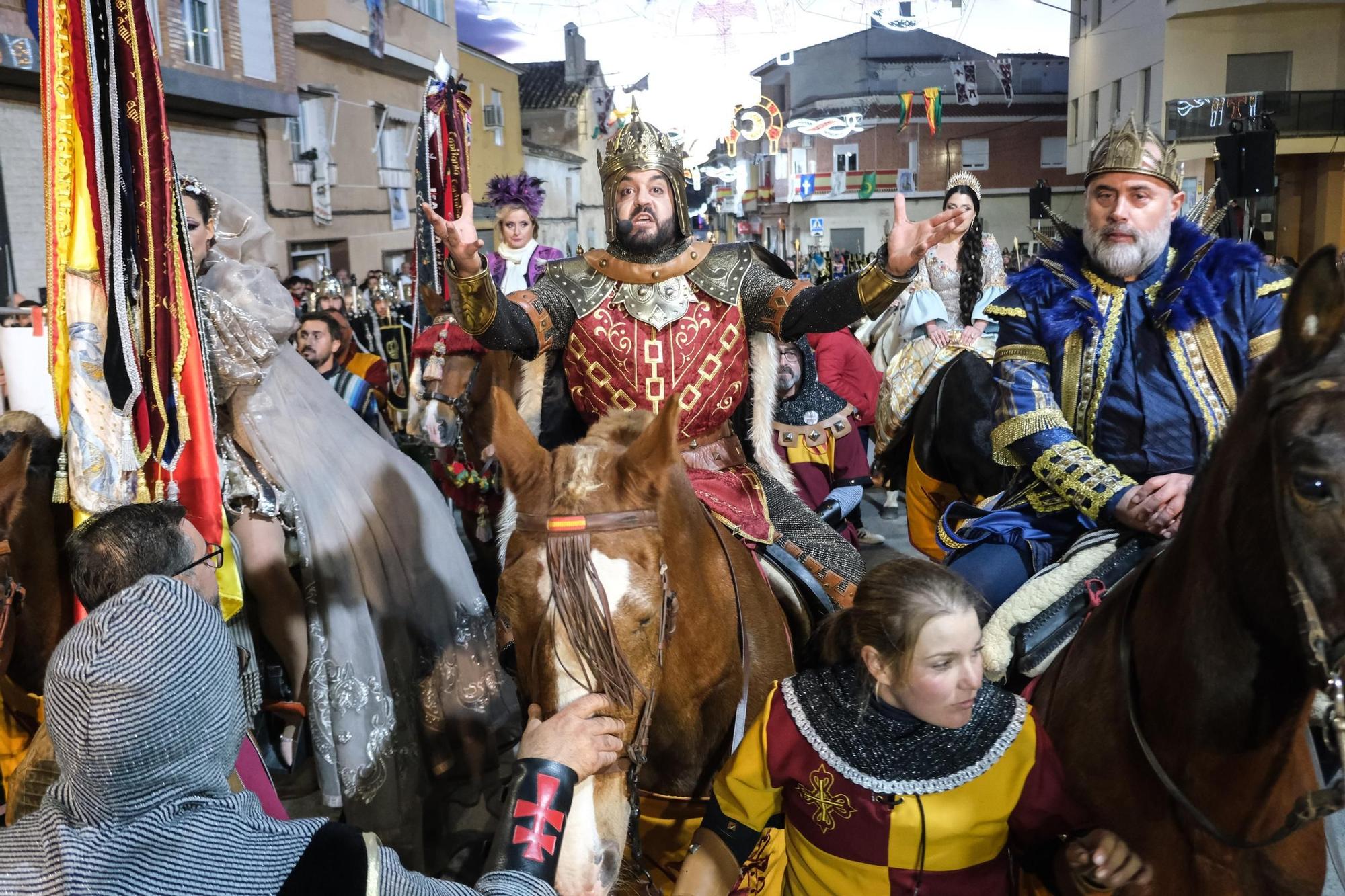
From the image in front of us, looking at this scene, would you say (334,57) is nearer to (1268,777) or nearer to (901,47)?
(1268,777)

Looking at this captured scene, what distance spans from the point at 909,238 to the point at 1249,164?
28.3 feet

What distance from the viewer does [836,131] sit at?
34.1 meters

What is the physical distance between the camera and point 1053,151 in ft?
115

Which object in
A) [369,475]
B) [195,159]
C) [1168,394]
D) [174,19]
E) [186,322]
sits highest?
[174,19]

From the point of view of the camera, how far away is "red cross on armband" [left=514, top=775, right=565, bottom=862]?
5.42ft

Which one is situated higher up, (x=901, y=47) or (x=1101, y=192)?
(x=901, y=47)

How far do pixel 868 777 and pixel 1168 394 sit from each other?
156 centimetres

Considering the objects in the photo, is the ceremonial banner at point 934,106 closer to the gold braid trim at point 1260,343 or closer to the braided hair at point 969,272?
the braided hair at point 969,272

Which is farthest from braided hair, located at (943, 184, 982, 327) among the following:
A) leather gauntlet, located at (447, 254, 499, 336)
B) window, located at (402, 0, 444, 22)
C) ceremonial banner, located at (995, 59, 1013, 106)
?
ceremonial banner, located at (995, 59, 1013, 106)

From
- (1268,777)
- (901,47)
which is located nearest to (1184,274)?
(1268,777)

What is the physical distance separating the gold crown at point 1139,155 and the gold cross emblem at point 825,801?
6.54ft

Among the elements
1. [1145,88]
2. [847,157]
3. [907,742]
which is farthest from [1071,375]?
[847,157]

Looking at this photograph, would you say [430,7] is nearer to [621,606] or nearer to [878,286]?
[878,286]

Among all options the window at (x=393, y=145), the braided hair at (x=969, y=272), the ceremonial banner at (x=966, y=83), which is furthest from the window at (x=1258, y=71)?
the window at (x=393, y=145)
